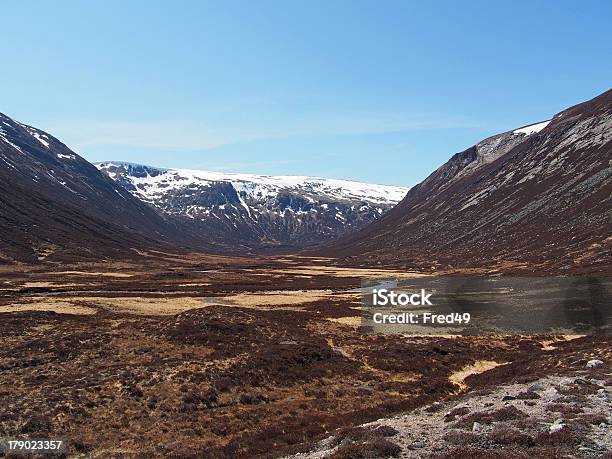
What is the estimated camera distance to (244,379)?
3359cm

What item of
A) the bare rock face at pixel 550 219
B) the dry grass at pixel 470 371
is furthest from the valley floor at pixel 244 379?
the bare rock face at pixel 550 219

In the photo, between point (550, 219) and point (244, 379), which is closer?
point (244, 379)

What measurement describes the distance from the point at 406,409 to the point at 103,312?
46.4 meters

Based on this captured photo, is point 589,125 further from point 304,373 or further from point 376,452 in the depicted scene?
point 376,452

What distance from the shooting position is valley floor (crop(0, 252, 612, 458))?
75.9 feet

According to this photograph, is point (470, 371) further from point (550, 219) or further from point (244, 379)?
point (550, 219)

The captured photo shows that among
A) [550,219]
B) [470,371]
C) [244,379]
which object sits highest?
[550,219]

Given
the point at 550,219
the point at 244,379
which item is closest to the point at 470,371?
the point at 244,379

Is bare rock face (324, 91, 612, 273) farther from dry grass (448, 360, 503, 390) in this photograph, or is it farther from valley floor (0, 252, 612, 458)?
valley floor (0, 252, 612, 458)

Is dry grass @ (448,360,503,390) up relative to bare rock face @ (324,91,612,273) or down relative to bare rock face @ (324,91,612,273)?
down

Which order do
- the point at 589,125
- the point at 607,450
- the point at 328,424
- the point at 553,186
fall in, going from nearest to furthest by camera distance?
the point at 607,450 < the point at 328,424 < the point at 553,186 < the point at 589,125

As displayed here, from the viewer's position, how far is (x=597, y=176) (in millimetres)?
147500

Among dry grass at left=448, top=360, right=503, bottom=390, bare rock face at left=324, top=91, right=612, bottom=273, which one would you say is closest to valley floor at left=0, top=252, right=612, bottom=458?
dry grass at left=448, top=360, right=503, bottom=390

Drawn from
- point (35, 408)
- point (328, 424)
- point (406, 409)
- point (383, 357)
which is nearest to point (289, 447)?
point (328, 424)
